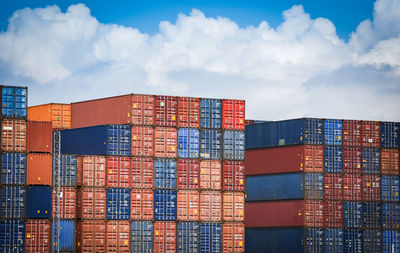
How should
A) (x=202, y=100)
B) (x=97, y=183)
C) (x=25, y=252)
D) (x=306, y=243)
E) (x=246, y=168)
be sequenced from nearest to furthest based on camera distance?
(x=25, y=252), (x=97, y=183), (x=202, y=100), (x=306, y=243), (x=246, y=168)

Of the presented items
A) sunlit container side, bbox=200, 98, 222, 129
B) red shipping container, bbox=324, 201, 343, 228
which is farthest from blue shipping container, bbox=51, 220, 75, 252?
red shipping container, bbox=324, 201, 343, 228

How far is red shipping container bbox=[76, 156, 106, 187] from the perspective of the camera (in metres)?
62.7

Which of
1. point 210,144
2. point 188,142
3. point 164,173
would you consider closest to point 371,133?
point 210,144

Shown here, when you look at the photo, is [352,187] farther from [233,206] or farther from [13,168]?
[13,168]

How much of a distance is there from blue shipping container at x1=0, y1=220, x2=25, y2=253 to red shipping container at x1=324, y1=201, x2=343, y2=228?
29.2m

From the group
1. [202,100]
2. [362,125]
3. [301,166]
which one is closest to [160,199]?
[202,100]

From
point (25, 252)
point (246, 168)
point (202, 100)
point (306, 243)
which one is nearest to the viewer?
point (25, 252)

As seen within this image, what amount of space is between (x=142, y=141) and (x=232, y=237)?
1129 centimetres

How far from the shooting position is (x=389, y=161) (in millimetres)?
76688

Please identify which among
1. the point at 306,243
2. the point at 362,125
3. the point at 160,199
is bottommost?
the point at 306,243

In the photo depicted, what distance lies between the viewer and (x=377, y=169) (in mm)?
76250

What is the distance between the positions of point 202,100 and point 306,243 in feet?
56.6

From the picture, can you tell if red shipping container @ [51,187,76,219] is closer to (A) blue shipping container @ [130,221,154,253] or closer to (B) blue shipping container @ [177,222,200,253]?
(A) blue shipping container @ [130,221,154,253]

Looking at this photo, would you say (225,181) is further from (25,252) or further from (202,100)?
(25,252)
